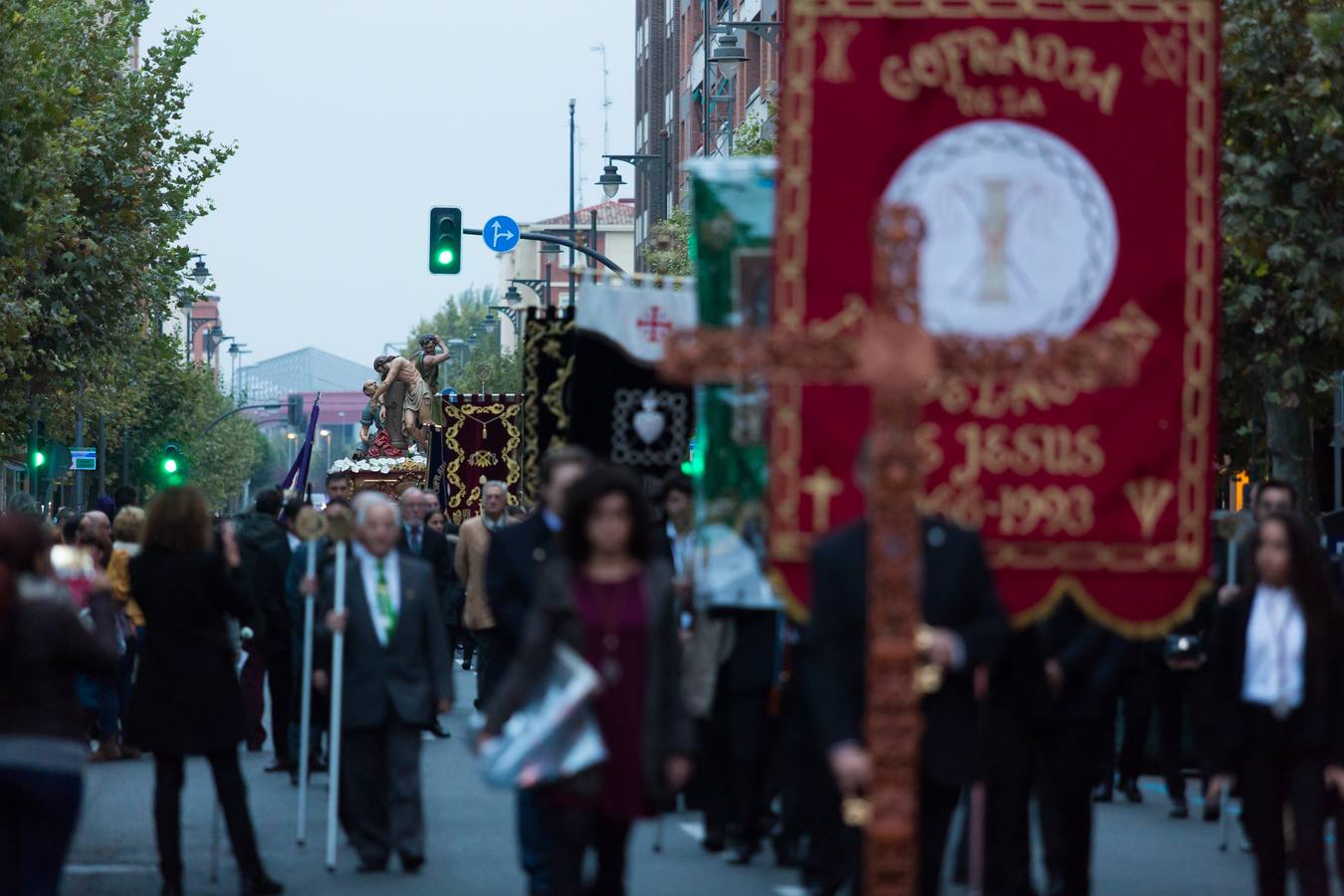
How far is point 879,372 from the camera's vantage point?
5965mm

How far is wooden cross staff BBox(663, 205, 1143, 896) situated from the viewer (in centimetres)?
601

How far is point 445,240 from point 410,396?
8.23 m

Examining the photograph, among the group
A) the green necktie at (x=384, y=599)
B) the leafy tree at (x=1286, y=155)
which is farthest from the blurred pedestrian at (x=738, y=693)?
the leafy tree at (x=1286, y=155)

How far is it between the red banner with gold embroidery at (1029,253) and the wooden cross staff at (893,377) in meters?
2.68

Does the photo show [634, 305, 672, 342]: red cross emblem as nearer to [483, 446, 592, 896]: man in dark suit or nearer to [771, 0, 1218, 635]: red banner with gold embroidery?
[483, 446, 592, 896]: man in dark suit

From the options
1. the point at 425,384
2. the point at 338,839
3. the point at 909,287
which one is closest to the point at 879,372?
the point at 909,287

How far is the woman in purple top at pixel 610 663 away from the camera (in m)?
7.68

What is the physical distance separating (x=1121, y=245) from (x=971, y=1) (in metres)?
0.98

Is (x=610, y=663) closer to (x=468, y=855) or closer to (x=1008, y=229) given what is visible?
(x=1008, y=229)

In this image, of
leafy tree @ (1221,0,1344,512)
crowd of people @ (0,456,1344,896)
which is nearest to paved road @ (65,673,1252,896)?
crowd of people @ (0,456,1344,896)

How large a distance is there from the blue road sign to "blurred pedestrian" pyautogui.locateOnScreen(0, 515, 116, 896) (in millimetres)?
27289

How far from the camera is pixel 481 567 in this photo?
828 inches

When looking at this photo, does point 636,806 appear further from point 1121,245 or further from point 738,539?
point 738,539

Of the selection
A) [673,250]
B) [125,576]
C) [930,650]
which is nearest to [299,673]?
[125,576]
